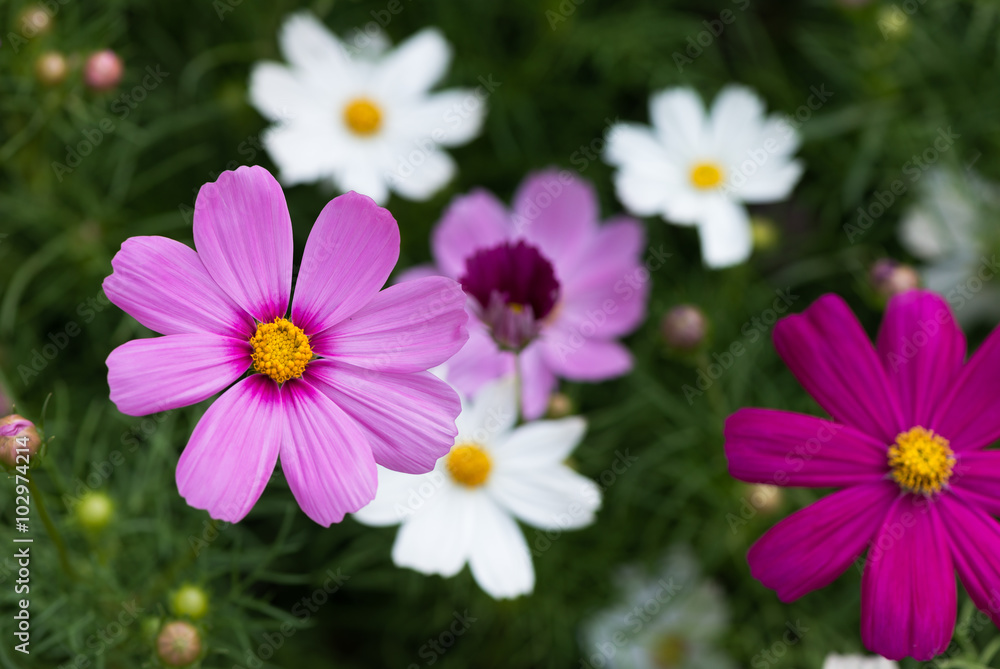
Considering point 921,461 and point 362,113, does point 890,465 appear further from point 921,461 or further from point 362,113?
point 362,113

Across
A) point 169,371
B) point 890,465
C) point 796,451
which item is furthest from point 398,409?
point 890,465

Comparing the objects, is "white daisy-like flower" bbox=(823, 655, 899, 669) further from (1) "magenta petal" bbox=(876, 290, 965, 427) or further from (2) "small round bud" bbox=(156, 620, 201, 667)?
(2) "small round bud" bbox=(156, 620, 201, 667)

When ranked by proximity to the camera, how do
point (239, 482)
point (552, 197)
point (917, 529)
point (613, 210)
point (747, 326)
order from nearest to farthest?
1. point (239, 482)
2. point (917, 529)
3. point (552, 197)
4. point (747, 326)
5. point (613, 210)

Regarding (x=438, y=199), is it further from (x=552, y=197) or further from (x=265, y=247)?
(x=265, y=247)

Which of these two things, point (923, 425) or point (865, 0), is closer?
point (923, 425)

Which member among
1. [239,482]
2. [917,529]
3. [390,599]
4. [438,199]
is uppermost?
[239,482]

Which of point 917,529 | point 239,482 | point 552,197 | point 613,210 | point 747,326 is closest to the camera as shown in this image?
point 239,482

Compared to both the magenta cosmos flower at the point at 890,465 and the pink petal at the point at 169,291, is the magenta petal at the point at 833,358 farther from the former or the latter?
the pink petal at the point at 169,291

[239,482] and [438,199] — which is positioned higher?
[239,482]

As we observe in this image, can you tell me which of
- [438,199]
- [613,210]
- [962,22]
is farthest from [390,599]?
[962,22]
